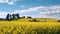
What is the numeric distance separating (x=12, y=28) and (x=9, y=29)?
299 millimetres

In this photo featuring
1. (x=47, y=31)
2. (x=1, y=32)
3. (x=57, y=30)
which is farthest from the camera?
(x=57, y=30)

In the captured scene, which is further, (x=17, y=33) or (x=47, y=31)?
(x=47, y=31)

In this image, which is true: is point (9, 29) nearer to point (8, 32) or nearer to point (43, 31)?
point (8, 32)

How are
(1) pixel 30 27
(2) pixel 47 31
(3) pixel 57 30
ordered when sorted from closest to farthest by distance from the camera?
1. (1) pixel 30 27
2. (2) pixel 47 31
3. (3) pixel 57 30

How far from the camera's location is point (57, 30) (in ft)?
63.6

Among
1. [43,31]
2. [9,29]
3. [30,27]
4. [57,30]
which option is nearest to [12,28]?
[9,29]

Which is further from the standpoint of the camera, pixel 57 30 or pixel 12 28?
pixel 57 30

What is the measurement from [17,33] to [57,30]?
5511mm

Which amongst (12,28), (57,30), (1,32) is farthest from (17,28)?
(57,30)

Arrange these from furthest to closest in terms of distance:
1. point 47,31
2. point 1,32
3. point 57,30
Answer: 1. point 57,30
2. point 47,31
3. point 1,32

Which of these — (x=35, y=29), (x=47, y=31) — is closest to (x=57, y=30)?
(x=47, y=31)

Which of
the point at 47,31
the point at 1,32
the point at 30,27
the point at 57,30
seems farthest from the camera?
the point at 57,30

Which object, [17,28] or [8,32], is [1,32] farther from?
[17,28]

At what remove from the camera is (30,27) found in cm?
1664
